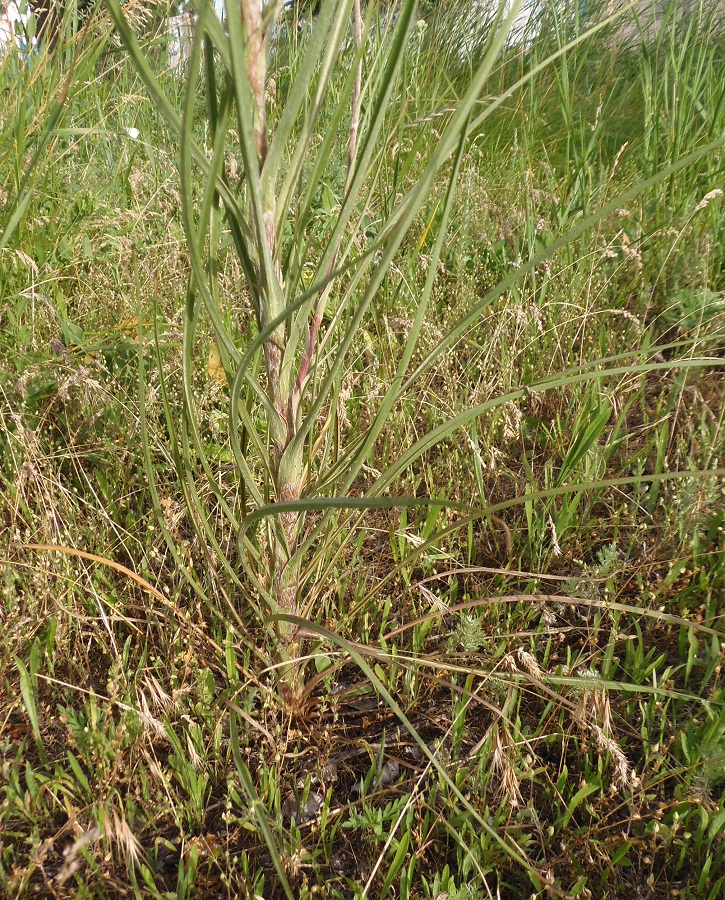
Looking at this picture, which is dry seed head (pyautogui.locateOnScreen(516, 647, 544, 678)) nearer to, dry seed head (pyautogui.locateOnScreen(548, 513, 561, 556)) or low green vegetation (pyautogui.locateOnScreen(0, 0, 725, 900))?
low green vegetation (pyautogui.locateOnScreen(0, 0, 725, 900))

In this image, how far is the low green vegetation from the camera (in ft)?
2.49

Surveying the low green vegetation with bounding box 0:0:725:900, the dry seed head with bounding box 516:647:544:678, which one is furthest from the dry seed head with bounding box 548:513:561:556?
the dry seed head with bounding box 516:647:544:678

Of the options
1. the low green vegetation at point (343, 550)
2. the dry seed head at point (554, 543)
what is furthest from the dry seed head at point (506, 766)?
the dry seed head at point (554, 543)

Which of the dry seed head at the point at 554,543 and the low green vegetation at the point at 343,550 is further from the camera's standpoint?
the dry seed head at the point at 554,543

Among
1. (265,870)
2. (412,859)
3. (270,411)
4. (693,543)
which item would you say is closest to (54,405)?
(270,411)

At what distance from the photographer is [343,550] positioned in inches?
40.9

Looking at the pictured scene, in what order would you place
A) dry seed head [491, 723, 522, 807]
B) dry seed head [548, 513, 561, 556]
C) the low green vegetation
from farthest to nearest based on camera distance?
1. dry seed head [548, 513, 561, 556]
2. dry seed head [491, 723, 522, 807]
3. the low green vegetation

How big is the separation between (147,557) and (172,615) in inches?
4.9

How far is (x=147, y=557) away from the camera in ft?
3.94

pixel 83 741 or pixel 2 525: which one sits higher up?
pixel 2 525

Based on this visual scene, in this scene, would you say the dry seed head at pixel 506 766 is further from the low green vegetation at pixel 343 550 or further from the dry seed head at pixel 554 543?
the dry seed head at pixel 554 543

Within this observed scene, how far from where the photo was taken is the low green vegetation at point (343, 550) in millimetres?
759

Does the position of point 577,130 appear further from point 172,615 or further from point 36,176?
point 172,615

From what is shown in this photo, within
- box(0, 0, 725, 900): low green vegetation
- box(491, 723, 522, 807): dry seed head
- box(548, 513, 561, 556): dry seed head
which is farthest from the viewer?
box(548, 513, 561, 556): dry seed head
